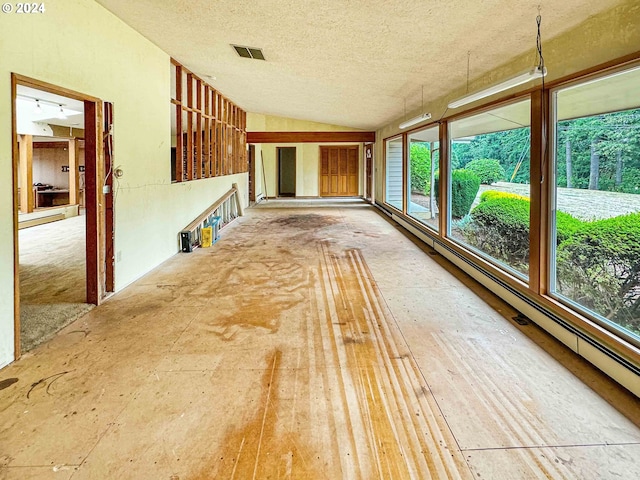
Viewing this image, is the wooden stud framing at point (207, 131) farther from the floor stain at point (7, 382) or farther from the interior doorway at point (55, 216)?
the floor stain at point (7, 382)

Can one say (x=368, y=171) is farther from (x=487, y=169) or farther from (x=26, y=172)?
(x=26, y=172)

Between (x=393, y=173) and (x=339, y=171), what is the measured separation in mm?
5084

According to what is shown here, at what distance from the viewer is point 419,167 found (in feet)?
33.9

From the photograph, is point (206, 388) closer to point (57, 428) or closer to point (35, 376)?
point (57, 428)

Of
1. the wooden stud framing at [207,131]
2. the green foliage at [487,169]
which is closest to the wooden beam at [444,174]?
the green foliage at [487,169]

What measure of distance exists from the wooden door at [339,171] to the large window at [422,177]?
6967 mm

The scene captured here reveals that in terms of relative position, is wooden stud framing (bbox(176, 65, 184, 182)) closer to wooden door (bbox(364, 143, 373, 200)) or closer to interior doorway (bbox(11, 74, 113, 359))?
Answer: interior doorway (bbox(11, 74, 113, 359))

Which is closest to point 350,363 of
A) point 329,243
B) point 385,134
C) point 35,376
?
point 35,376

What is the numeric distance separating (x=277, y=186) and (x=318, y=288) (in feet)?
42.0

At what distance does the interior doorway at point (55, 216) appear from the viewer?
11.6 ft

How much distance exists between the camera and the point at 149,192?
5.45 m

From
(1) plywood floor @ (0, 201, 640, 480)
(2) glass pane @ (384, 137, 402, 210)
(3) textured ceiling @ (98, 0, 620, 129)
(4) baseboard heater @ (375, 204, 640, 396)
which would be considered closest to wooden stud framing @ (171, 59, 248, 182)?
(3) textured ceiling @ (98, 0, 620, 129)

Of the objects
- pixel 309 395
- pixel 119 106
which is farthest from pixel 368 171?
pixel 309 395

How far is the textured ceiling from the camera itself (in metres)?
3.26
